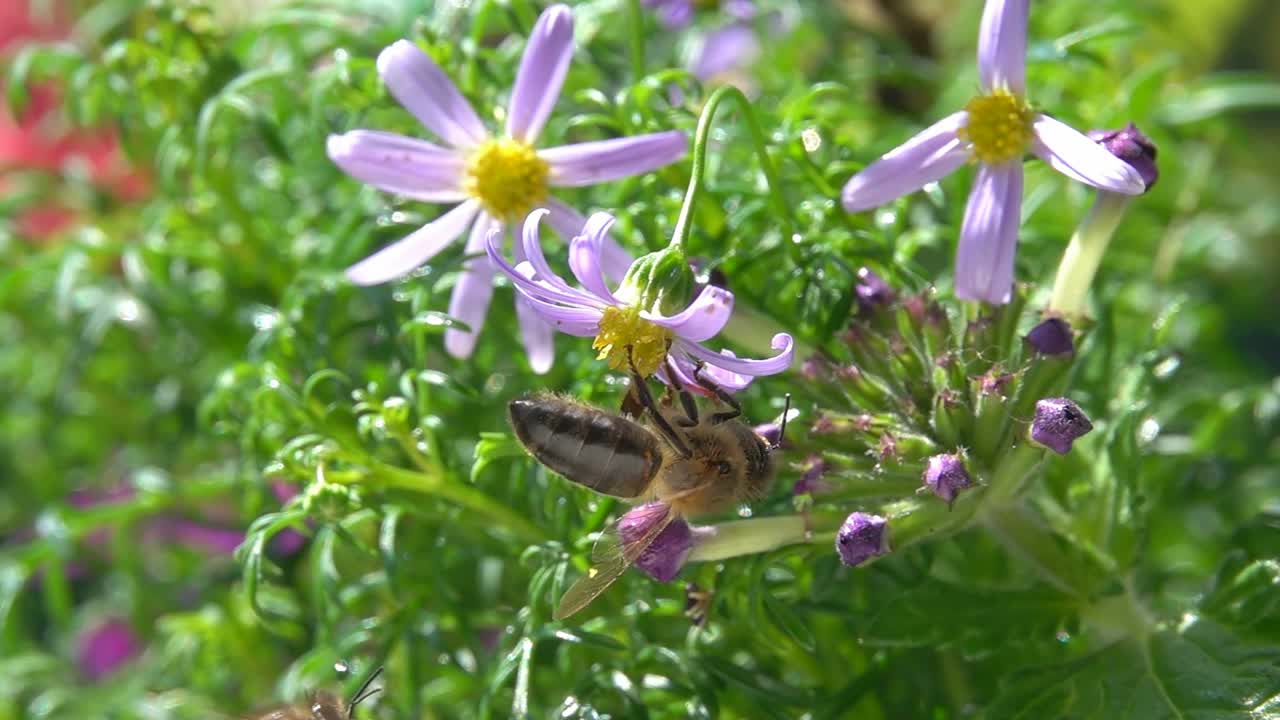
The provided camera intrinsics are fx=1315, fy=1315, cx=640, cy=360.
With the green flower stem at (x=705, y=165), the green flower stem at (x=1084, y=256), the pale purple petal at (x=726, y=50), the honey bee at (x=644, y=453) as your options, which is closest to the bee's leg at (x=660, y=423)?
the honey bee at (x=644, y=453)

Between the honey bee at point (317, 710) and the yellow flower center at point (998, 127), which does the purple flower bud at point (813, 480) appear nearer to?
the yellow flower center at point (998, 127)

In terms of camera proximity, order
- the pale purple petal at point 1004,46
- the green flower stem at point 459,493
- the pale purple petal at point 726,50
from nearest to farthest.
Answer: the pale purple petal at point 1004,46 → the green flower stem at point 459,493 → the pale purple petal at point 726,50

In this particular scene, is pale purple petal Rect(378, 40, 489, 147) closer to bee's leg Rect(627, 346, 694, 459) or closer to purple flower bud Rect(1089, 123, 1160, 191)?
bee's leg Rect(627, 346, 694, 459)

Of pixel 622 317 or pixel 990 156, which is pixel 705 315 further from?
pixel 990 156

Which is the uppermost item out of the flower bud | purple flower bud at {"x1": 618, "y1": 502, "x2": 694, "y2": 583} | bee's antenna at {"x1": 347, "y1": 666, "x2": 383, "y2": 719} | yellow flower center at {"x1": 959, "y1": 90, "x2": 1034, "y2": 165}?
yellow flower center at {"x1": 959, "y1": 90, "x2": 1034, "y2": 165}

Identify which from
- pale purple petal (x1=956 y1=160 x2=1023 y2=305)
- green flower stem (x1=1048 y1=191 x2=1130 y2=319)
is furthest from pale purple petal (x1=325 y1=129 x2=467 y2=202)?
green flower stem (x1=1048 y1=191 x2=1130 y2=319)
